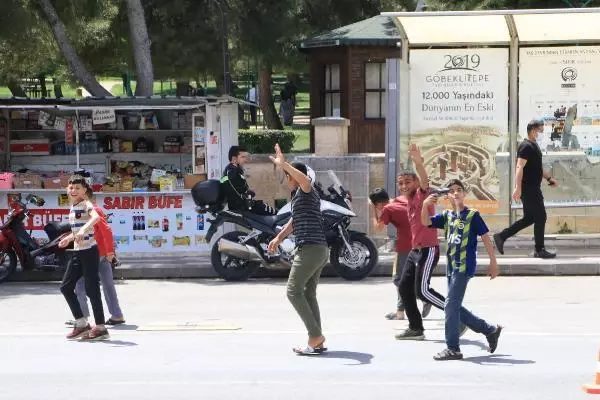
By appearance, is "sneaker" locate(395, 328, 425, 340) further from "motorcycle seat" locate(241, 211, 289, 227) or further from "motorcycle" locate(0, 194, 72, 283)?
"motorcycle" locate(0, 194, 72, 283)

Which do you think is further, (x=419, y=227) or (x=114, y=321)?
(x=114, y=321)

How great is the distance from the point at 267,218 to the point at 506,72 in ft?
13.8

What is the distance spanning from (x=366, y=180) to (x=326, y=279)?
2.09 metres

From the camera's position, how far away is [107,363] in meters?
10.1

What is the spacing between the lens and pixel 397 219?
11594mm

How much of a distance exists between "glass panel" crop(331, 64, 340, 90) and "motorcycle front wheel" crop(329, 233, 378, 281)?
39.5ft

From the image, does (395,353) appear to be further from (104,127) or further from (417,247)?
(104,127)

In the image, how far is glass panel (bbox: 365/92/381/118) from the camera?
26531mm

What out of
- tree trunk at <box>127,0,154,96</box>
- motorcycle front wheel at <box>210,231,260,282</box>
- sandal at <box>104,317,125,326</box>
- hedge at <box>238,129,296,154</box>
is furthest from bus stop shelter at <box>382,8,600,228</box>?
hedge at <box>238,129,296,154</box>

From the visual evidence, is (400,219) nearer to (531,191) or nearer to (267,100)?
(531,191)

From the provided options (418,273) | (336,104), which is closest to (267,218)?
(418,273)

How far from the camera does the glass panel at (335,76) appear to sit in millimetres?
27016

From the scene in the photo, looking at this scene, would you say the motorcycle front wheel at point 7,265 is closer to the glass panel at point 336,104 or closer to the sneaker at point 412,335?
the sneaker at point 412,335

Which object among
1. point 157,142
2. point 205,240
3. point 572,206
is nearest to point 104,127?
point 157,142
